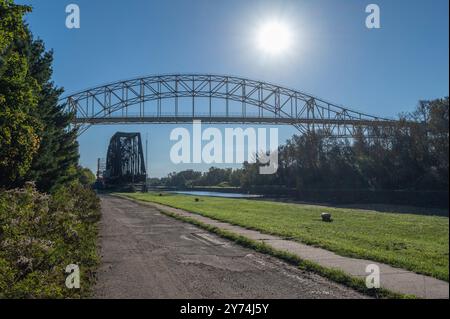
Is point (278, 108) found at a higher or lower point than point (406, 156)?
higher

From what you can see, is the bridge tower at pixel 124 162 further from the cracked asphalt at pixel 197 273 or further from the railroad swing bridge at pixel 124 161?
the cracked asphalt at pixel 197 273

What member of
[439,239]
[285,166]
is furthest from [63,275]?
[285,166]

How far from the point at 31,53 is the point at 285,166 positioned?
67.7 meters

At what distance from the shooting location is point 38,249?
9891 mm

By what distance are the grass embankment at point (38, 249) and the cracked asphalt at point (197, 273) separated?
1.84ft

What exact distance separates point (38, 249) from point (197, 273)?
11.0 ft

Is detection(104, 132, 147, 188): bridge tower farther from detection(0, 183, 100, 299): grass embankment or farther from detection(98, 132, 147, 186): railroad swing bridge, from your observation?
detection(0, 183, 100, 299): grass embankment

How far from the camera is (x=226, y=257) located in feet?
40.5

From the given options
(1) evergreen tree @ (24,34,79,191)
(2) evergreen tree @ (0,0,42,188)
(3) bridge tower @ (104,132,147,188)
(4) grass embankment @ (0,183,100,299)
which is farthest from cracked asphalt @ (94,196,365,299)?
(3) bridge tower @ (104,132,147,188)

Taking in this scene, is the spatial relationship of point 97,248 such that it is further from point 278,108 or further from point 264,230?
point 278,108

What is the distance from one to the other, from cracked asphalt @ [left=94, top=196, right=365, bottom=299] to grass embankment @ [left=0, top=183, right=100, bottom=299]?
560 millimetres

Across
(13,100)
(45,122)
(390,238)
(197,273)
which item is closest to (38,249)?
(197,273)

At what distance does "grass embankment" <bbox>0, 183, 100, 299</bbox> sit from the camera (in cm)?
798

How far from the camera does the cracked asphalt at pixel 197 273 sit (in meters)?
8.25
